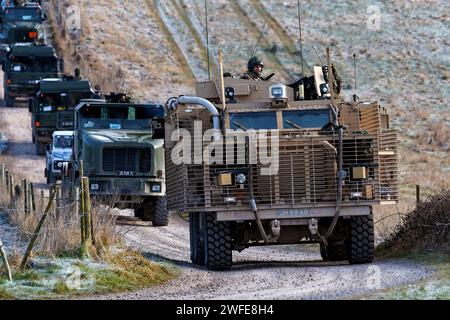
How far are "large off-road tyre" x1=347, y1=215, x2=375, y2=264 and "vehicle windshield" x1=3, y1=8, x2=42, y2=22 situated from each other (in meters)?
34.6

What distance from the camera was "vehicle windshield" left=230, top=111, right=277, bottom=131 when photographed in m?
18.8

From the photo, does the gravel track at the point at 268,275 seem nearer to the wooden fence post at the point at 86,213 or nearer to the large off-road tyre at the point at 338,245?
the large off-road tyre at the point at 338,245

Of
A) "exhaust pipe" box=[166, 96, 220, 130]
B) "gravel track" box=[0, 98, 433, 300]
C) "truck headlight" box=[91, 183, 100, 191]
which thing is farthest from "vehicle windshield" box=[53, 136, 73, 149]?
"exhaust pipe" box=[166, 96, 220, 130]

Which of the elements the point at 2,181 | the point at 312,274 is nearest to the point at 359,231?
the point at 312,274

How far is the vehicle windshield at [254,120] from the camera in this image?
61.6ft

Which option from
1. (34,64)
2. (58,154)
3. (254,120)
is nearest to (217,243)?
(254,120)

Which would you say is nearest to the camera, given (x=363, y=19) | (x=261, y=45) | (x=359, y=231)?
(x=359, y=231)

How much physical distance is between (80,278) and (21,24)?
121ft

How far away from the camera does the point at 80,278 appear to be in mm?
15375

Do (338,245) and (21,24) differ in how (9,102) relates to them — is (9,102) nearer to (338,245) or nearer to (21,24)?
(21,24)

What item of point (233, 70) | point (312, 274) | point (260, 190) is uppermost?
point (233, 70)
